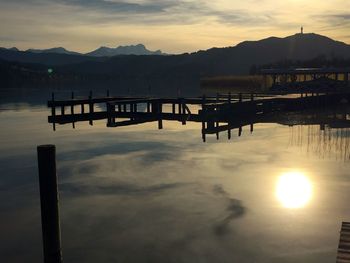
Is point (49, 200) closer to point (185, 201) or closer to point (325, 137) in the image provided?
point (185, 201)

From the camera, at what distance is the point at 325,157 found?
25969 mm

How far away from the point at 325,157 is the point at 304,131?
1183 centimetres

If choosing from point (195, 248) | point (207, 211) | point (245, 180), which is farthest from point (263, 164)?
point (195, 248)

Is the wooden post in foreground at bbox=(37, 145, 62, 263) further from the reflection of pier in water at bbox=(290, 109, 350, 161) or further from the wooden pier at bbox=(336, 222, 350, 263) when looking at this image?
the reflection of pier in water at bbox=(290, 109, 350, 161)

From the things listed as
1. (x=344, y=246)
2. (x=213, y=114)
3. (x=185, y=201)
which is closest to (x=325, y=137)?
(x=213, y=114)

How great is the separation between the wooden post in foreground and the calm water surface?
7.33 ft

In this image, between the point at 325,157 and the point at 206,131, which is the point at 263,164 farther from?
the point at 206,131

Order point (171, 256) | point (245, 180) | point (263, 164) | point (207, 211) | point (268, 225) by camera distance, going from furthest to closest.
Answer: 1. point (263, 164)
2. point (245, 180)
3. point (207, 211)
4. point (268, 225)
5. point (171, 256)

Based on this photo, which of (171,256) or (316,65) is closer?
(171,256)

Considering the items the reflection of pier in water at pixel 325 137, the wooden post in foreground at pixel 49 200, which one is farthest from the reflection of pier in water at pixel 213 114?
the wooden post in foreground at pixel 49 200

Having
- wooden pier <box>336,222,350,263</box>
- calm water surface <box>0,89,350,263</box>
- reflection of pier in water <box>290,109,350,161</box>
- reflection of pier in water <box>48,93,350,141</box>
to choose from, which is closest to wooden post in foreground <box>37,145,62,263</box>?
calm water surface <box>0,89,350,263</box>

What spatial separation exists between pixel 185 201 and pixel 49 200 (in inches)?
320

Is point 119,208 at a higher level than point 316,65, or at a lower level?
lower

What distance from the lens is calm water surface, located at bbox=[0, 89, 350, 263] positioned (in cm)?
1315
